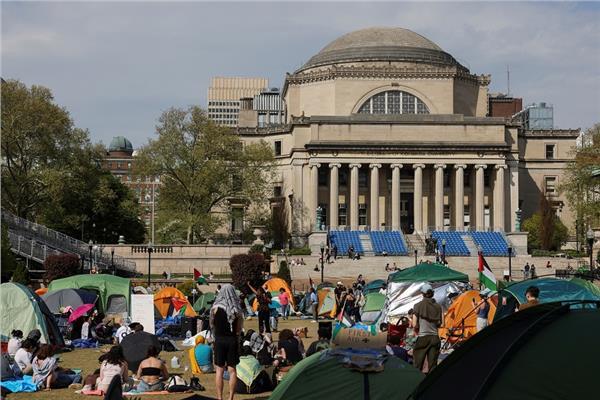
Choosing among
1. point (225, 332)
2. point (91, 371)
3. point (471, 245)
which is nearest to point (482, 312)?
point (91, 371)

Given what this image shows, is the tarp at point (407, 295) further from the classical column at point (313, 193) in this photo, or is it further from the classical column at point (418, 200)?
the classical column at point (313, 193)

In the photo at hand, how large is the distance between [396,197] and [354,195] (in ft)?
12.2

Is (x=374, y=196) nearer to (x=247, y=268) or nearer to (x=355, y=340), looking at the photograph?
(x=247, y=268)

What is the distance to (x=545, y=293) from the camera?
2372cm

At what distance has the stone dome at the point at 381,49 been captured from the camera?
92625 mm

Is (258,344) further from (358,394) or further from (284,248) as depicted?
(284,248)

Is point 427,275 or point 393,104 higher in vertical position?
point 393,104

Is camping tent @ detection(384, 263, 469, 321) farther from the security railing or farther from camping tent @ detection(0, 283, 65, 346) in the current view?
the security railing

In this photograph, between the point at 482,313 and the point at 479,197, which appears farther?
the point at 479,197

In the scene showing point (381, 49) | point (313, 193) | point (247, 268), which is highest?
point (381, 49)

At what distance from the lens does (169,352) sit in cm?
2573

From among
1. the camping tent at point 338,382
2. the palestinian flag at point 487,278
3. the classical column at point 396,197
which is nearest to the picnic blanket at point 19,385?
the camping tent at point 338,382

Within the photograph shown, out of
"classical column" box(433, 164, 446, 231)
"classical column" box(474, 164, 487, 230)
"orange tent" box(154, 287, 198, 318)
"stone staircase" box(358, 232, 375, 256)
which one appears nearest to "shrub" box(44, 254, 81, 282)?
"orange tent" box(154, 287, 198, 318)

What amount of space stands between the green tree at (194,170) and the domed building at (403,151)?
8.35 m
